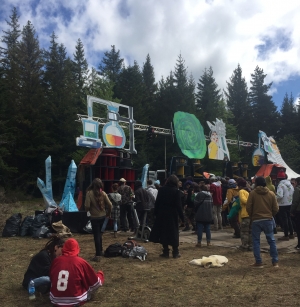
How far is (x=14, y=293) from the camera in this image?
5184 millimetres

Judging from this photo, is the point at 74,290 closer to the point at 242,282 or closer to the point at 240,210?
the point at 242,282

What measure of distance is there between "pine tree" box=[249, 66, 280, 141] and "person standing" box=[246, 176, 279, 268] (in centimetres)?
3991

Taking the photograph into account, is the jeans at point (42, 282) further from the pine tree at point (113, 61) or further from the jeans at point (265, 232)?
the pine tree at point (113, 61)

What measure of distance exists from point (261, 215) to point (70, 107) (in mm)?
27726

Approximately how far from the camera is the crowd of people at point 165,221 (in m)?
3.97

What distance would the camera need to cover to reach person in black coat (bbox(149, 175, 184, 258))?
7.04 m

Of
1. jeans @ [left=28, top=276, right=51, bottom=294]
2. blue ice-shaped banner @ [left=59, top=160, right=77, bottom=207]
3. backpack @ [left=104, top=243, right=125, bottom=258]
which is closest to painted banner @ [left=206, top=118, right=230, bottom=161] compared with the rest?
blue ice-shaped banner @ [left=59, top=160, right=77, bottom=207]

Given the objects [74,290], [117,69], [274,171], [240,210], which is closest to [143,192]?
[240,210]

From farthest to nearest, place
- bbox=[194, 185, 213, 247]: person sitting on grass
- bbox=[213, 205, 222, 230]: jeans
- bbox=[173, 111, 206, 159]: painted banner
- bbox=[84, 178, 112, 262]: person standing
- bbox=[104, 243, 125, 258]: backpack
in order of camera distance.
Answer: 1. bbox=[173, 111, 206, 159]: painted banner
2. bbox=[213, 205, 222, 230]: jeans
3. bbox=[194, 185, 213, 247]: person sitting on grass
4. bbox=[104, 243, 125, 258]: backpack
5. bbox=[84, 178, 112, 262]: person standing

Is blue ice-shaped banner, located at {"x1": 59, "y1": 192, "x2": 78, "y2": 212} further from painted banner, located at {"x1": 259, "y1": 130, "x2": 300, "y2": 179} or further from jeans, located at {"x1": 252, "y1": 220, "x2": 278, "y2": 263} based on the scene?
painted banner, located at {"x1": 259, "y1": 130, "x2": 300, "y2": 179}

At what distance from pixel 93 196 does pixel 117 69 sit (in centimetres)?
4026

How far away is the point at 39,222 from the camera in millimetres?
10633

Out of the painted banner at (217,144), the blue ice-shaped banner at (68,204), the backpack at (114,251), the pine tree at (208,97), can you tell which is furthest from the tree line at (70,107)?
the backpack at (114,251)

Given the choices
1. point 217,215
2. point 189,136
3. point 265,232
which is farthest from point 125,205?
point 189,136
